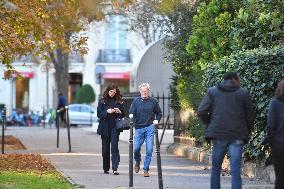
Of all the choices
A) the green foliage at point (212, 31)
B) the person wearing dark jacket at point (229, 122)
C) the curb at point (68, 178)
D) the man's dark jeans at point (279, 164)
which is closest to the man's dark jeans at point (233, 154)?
the person wearing dark jacket at point (229, 122)

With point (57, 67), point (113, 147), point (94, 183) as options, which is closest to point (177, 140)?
point (113, 147)

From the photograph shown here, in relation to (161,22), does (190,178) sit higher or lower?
lower

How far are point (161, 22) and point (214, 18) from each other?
4.93 m

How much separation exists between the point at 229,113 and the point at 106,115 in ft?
18.9

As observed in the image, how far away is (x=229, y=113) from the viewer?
40.7 feet

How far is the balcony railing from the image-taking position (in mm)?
64812

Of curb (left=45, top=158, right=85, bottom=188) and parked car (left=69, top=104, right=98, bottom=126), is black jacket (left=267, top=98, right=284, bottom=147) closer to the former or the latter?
curb (left=45, top=158, right=85, bottom=188)

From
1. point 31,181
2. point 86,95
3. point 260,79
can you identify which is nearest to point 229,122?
point 260,79

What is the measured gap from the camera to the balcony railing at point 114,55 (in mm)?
64812

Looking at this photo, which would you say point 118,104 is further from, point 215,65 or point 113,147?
point 215,65

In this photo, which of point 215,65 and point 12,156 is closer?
point 215,65

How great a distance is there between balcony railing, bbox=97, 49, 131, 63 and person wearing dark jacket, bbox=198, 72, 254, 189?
52.3 m

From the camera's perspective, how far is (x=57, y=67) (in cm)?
4894

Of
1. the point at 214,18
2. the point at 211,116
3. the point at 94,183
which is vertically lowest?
the point at 94,183
